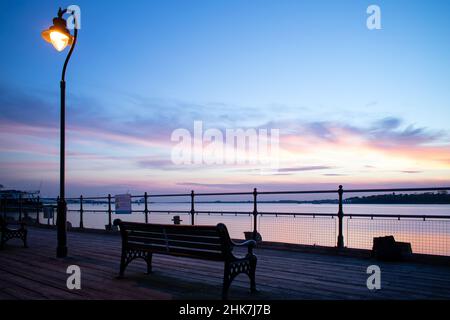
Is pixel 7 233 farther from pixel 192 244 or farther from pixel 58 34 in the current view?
pixel 192 244

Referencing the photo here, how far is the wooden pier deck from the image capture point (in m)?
4.79

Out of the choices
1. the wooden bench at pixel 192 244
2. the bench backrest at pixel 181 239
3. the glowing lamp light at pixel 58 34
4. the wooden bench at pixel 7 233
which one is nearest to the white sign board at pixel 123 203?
the wooden bench at pixel 7 233

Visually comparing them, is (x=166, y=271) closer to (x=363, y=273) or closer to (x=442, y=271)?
(x=363, y=273)

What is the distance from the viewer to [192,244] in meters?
5.07

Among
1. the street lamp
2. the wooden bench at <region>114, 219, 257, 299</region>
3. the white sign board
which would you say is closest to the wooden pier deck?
the wooden bench at <region>114, 219, 257, 299</region>

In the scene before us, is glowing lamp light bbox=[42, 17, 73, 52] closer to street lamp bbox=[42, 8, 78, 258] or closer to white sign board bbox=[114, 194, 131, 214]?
street lamp bbox=[42, 8, 78, 258]

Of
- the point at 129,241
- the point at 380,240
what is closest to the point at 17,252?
the point at 129,241

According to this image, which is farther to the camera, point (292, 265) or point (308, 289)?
point (292, 265)

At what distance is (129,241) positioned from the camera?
605 centimetres

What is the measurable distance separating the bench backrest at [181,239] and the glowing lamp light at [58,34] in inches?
162

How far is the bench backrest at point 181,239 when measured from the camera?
4664 mm
